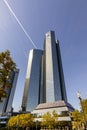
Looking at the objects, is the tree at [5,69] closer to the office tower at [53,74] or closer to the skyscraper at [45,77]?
the skyscraper at [45,77]

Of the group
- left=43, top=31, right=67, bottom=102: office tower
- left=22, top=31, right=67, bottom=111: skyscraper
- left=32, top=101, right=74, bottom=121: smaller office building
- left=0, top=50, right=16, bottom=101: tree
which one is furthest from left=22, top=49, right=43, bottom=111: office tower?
left=0, top=50, right=16, bottom=101: tree

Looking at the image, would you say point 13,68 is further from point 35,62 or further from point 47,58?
point 35,62

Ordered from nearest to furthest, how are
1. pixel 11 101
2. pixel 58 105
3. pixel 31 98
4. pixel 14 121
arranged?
pixel 14 121 < pixel 58 105 < pixel 31 98 < pixel 11 101

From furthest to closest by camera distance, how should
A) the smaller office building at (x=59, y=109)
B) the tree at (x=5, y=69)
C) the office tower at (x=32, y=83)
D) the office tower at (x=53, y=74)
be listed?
the office tower at (x=32, y=83), the office tower at (x=53, y=74), the smaller office building at (x=59, y=109), the tree at (x=5, y=69)

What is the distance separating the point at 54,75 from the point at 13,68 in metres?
137

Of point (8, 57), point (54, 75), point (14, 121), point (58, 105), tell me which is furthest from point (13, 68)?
point (54, 75)

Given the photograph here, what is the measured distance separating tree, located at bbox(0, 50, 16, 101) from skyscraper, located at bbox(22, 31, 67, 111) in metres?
127

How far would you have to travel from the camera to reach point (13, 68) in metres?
16.6

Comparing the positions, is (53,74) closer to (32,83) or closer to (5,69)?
(32,83)

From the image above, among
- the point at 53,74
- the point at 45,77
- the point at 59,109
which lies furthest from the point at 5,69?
the point at 45,77

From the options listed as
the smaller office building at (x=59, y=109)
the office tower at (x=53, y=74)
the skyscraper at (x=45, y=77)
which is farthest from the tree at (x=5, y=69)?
the office tower at (x=53, y=74)

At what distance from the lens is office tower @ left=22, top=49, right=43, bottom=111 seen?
526 feet

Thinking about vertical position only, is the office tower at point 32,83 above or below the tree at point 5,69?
above

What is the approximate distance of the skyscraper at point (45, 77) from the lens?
14725 centimetres
